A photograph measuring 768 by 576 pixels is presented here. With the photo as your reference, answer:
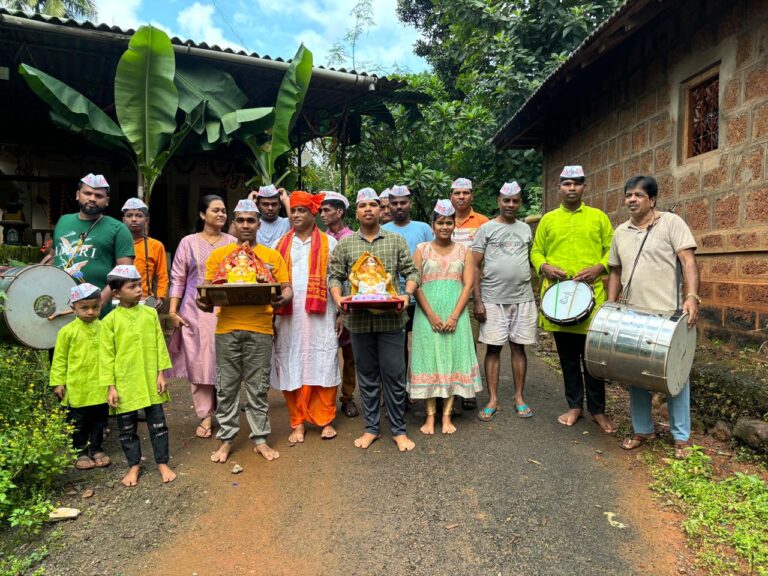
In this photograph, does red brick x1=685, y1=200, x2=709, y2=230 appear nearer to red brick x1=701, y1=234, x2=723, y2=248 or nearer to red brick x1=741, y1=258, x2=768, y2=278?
red brick x1=701, y1=234, x2=723, y2=248

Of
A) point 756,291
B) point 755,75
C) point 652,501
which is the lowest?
point 652,501

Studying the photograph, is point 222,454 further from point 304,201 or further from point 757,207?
point 757,207

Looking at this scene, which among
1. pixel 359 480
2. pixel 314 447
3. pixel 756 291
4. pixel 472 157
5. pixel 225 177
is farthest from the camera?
pixel 472 157

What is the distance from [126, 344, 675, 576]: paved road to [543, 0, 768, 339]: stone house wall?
187 cm

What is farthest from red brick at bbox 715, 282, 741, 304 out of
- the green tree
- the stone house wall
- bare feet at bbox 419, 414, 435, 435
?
the green tree

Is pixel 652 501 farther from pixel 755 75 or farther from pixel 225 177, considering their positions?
pixel 225 177

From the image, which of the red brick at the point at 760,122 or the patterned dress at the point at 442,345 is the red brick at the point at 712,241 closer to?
the red brick at the point at 760,122

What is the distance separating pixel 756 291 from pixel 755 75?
1.78 meters

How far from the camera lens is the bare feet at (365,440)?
3825 millimetres

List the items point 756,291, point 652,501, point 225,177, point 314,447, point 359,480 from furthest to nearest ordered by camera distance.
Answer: point 225,177 < point 756,291 < point 314,447 < point 359,480 < point 652,501

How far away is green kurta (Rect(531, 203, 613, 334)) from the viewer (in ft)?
13.2

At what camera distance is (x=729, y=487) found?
3.09 m

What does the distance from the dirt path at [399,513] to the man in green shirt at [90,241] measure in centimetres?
144

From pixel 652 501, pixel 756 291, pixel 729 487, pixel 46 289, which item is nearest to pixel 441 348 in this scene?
pixel 652 501
